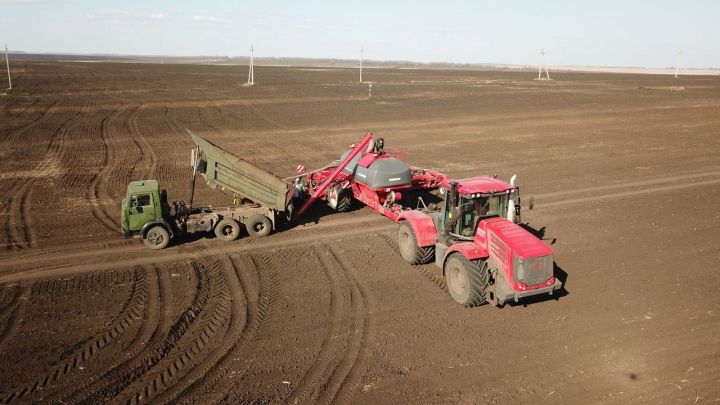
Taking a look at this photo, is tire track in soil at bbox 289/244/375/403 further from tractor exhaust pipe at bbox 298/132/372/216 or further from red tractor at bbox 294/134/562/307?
tractor exhaust pipe at bbox 298/132/372/216

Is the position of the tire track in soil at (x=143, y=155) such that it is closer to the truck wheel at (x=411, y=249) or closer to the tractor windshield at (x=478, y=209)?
the truck wheel at (x=411, y=249)

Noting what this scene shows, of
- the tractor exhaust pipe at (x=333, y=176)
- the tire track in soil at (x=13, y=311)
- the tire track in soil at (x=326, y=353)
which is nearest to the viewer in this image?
the tire track in soil at (x=326, y=353)

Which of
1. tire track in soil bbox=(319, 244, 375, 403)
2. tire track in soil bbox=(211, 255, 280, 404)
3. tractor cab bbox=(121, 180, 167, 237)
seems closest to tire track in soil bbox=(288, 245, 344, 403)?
tire track in soil bbox=(319, 244, 375, 403)

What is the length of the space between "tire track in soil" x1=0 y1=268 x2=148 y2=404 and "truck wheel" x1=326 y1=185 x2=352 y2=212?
650cm

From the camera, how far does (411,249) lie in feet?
38.7

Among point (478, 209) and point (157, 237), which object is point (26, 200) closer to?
point (157, 237)

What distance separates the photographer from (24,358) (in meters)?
8.21

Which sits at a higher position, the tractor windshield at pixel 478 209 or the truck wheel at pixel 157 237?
the tractor windshield at pixel 478 209

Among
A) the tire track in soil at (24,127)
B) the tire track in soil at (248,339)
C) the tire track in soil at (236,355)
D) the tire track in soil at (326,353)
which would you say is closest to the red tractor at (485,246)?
the tire track in soil at (326,353)

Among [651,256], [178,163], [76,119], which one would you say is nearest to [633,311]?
[651,256]

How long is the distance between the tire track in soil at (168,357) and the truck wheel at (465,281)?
15.3ft

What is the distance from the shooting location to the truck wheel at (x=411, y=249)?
11.6 m

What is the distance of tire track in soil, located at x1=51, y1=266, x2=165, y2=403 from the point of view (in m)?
7.44

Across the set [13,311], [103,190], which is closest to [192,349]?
[13,311]
